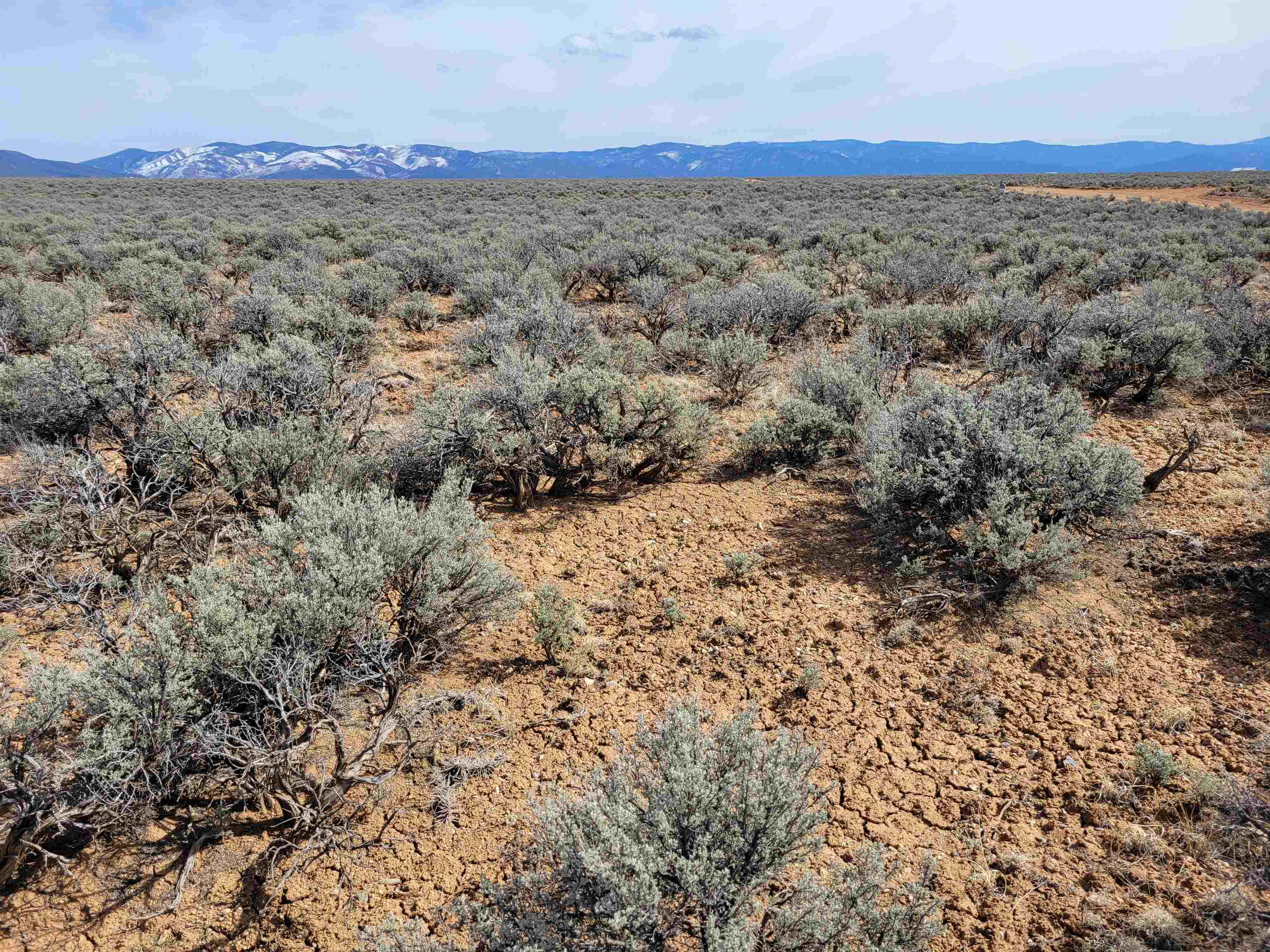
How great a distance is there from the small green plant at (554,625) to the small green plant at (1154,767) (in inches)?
120

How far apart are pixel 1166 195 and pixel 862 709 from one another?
44530 mm

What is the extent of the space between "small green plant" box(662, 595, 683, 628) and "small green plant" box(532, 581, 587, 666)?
555 mm

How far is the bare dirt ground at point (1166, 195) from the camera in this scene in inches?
1069

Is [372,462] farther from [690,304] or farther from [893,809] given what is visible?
[690,304]

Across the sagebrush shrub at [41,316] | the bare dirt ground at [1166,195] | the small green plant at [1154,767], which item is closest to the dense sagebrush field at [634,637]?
the small green plant at [1154,767]

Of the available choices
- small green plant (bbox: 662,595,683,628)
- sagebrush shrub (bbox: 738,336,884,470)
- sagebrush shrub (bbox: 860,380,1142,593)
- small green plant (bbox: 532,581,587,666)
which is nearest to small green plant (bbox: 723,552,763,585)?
small green plant (bbox: 662,595,683,628)

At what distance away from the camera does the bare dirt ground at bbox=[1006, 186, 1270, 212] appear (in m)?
27.2

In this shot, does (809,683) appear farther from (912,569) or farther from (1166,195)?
(1166,195)

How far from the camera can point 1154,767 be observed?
2.95m

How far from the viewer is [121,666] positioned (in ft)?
8.82

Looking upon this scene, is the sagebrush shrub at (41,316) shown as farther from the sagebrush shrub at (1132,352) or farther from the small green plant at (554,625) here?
the sagebrush shrub at (1132,352)

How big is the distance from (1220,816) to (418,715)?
12.7 ft

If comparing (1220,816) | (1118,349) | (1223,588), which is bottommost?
(1220,816)

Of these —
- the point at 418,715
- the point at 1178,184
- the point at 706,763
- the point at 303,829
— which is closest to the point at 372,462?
the point at 418,715
